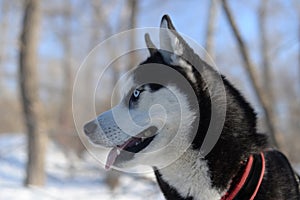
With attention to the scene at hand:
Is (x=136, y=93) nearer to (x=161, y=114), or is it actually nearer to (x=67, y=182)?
(x=161, y=114)

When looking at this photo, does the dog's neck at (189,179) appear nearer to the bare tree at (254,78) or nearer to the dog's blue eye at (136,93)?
the dog's blue eye at (136,93)

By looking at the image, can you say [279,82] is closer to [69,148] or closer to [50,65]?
[50,65]

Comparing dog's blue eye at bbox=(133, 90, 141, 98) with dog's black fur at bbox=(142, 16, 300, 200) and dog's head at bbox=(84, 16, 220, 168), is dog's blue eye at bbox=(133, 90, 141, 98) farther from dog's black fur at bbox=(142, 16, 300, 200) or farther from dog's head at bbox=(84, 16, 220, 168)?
dog's black fur at bbox=(142, 16, 300, 200)

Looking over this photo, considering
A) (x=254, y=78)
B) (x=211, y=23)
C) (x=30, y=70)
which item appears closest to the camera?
(x=254, y=78)

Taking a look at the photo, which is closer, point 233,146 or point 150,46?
point 233,146

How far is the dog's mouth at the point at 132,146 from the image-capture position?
9.54ft

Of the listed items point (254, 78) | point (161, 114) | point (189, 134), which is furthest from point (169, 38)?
point (254, 78)

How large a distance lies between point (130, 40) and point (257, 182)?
8826mm

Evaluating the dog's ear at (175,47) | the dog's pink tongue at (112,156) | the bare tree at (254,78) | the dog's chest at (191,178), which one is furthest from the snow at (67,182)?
the bare tree at (254,78)

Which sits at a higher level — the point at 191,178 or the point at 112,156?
the point at 112,156

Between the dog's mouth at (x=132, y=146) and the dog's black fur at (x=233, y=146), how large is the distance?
0.19 metres

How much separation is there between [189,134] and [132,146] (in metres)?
0.36

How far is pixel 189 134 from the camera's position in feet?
9.21

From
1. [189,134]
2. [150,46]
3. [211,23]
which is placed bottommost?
[189,134]
